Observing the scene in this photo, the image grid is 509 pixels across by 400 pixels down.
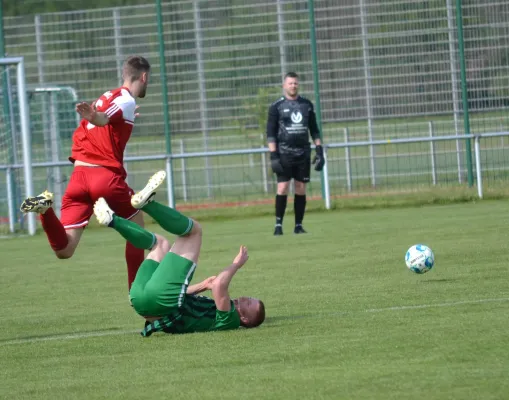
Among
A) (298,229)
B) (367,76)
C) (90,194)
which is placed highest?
(367,76)

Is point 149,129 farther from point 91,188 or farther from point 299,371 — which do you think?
point 299,371

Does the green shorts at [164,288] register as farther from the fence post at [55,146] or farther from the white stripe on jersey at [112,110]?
the fence post at [55,146]

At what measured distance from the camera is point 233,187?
2111cm

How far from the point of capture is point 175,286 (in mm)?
7328

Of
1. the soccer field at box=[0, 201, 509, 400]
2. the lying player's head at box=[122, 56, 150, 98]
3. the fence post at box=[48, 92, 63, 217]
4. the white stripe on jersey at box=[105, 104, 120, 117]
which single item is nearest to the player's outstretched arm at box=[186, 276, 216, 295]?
the soccer field at box=[0, 201, 509, 400]

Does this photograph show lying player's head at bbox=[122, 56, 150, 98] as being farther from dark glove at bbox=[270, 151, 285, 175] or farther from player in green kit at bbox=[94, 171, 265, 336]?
dark glove at bbox=[270, 151, 285, 175]

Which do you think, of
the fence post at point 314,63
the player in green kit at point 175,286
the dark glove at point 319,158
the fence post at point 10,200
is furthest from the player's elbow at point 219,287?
the fence post at point 314,63

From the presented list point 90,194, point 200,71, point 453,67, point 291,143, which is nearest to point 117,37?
point 200,71

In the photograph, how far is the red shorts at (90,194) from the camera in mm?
8688

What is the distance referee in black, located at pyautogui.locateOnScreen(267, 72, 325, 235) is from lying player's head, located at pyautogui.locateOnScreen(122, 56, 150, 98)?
6819mm

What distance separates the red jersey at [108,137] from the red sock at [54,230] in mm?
646

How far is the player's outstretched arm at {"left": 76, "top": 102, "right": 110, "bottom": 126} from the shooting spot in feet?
26.5

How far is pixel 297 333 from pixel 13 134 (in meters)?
12.8

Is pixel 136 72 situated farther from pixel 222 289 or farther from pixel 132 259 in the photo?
pixel 222 289
